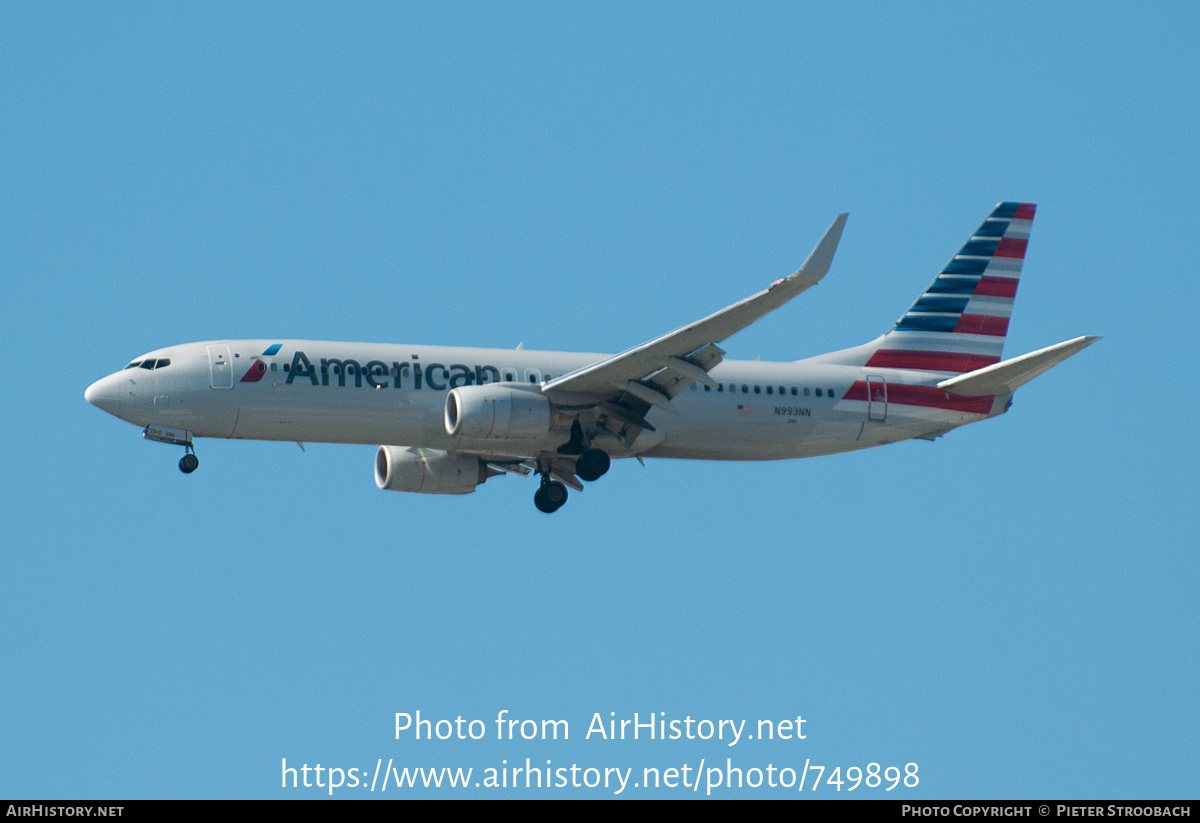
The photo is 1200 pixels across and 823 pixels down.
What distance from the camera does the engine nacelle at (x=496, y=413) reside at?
38938 millimetres

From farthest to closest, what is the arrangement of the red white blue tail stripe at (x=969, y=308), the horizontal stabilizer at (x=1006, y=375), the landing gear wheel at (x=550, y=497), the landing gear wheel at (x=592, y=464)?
the red white blue tail stripe at (x=969, y=308) < the landing gear wheel at (x=550, y=497) < the landing gear wheel at (x=592, y=464) < the horizontal stabilizer at (x=1006, y=375)

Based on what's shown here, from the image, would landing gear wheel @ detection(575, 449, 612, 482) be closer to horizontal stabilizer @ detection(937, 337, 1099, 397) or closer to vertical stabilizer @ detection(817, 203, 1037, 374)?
vertical stabilizer @ detection(817, 203, 1037, 374)

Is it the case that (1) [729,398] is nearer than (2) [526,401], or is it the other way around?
(2) [526,401]

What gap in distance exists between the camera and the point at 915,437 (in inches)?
1769

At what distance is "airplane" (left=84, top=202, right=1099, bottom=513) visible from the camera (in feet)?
128

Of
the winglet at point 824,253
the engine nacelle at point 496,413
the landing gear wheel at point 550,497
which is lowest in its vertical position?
the landing gear wheel at point 550,497

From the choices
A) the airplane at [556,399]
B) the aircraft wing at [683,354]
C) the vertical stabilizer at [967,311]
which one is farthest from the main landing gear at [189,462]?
the vertical stabilizer at [967,311]

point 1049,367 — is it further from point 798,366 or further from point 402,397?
point 402,397

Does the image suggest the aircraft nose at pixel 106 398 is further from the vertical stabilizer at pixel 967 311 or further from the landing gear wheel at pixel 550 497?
the vertical stabilizer at pixel 967 311

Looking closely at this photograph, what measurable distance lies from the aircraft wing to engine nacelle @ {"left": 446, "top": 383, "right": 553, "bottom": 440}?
756 millimetres

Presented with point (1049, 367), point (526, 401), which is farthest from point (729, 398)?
point (1049, 367)

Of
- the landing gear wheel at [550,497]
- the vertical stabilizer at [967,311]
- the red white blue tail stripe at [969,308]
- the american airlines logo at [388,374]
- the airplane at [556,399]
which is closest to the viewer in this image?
the airplane at [556,399]

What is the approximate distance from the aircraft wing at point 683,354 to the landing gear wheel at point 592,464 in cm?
166

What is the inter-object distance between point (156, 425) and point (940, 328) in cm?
2300
